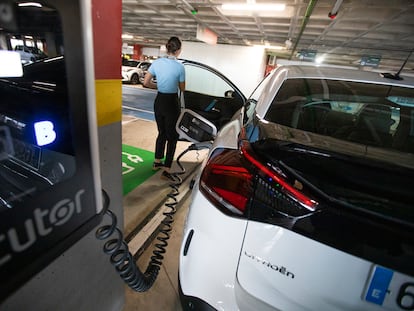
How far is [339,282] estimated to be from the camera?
754 millimetres

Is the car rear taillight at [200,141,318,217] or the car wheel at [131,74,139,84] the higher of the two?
the car rear taillight at [200,141,318,217]

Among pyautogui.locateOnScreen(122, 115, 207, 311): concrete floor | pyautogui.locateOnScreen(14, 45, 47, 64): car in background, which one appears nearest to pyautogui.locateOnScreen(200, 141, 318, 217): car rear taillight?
pyautogui.locateOnScreen(14, 45, 47, 64): car in background

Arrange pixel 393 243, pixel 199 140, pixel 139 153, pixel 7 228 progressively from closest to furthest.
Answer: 1. pixel 7 228
2. pixel 393 243
3. pixel 199 140
4. pixel 139 153

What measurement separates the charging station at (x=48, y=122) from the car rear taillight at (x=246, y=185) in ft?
1.73

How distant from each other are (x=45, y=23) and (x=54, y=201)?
0.35 metres

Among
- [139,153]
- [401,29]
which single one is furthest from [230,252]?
[401,29]

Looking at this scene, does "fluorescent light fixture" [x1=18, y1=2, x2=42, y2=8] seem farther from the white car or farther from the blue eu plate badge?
the blue eu plate badge

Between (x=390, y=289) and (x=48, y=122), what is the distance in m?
1.05

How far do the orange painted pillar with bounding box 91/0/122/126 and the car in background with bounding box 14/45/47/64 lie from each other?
363mm

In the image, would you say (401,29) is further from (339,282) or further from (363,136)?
(339,282)

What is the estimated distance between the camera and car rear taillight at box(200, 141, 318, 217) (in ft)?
→ 2.57

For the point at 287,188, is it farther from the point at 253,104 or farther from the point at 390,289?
the point at 253,104

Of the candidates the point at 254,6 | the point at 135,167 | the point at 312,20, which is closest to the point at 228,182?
the point at 135,167

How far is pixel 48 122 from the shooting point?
1.68ft
